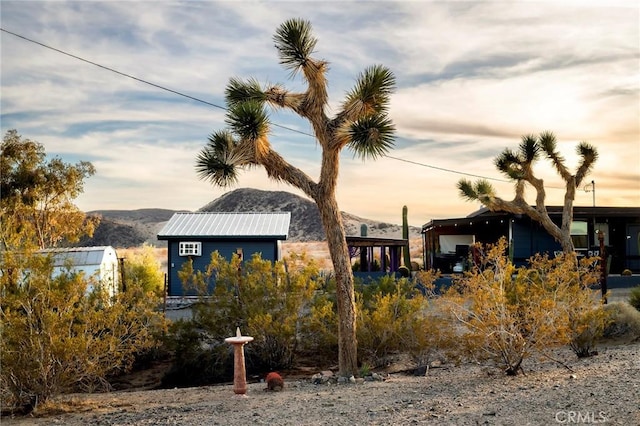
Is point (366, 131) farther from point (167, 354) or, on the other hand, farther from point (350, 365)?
point (167, 354)

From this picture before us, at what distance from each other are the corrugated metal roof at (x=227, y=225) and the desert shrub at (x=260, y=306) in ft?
44.9

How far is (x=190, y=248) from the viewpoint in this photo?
2761 cm

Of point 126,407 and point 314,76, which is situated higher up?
point 314,76

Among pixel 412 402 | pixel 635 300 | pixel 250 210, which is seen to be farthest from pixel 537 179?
pixel 250 210

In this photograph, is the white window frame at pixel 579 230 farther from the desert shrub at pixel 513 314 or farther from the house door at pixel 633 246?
the desert shrub at pixel 513 314

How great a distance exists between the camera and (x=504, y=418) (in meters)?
8.05

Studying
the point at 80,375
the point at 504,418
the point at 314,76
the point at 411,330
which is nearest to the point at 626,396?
the point at 504,418

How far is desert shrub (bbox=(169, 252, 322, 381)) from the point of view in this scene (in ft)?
43.6

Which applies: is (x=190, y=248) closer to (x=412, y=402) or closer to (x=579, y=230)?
(x=579, y=230)

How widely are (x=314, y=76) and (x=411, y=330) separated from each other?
4.57 metres

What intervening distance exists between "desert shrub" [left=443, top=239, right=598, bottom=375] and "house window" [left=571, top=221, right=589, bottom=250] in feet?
63.7

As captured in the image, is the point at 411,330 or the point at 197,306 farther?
the point at 197,306

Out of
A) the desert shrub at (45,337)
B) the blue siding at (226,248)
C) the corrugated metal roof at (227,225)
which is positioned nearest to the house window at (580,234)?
the corrugated metal roof at (227,225)

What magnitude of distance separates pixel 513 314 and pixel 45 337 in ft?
21.1
